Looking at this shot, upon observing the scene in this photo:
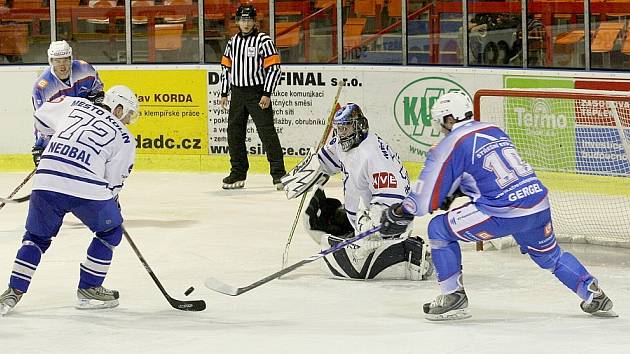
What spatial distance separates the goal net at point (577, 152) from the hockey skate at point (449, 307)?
2014 mm

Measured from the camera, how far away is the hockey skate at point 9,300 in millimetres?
5391

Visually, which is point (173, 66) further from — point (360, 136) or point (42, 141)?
point (360, 136)

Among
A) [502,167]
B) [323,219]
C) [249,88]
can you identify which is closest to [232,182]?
[249,88]

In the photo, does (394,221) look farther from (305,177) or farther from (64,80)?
(64,80)

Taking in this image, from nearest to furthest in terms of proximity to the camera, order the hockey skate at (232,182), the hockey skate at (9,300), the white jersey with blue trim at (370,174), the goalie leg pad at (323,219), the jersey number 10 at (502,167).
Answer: the jersey number 10 at (502,167) → the hockey skate at (9,300) → the white jersey with blue trim at (370,174) → the goalie leg pad at (323,219) → the hockey skate at (232,182)

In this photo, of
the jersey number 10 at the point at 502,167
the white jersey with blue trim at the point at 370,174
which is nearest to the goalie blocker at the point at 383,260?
the white jersey with blue trim at the point at 370,174

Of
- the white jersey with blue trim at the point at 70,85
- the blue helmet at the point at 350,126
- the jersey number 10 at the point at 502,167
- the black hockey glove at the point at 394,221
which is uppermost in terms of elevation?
the white jersey with blue trim at the point at 70,85

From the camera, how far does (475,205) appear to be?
514 cm

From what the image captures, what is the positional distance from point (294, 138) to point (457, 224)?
4.78 m

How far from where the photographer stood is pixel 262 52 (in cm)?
920

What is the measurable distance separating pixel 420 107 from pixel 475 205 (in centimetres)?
421

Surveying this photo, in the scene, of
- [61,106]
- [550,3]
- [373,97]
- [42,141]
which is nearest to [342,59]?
[373,97]

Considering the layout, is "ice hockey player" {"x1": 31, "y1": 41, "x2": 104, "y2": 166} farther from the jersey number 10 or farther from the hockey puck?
the jersey number 10

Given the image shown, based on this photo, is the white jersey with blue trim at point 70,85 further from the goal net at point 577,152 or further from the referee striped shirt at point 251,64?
the goal net at point 577,152
